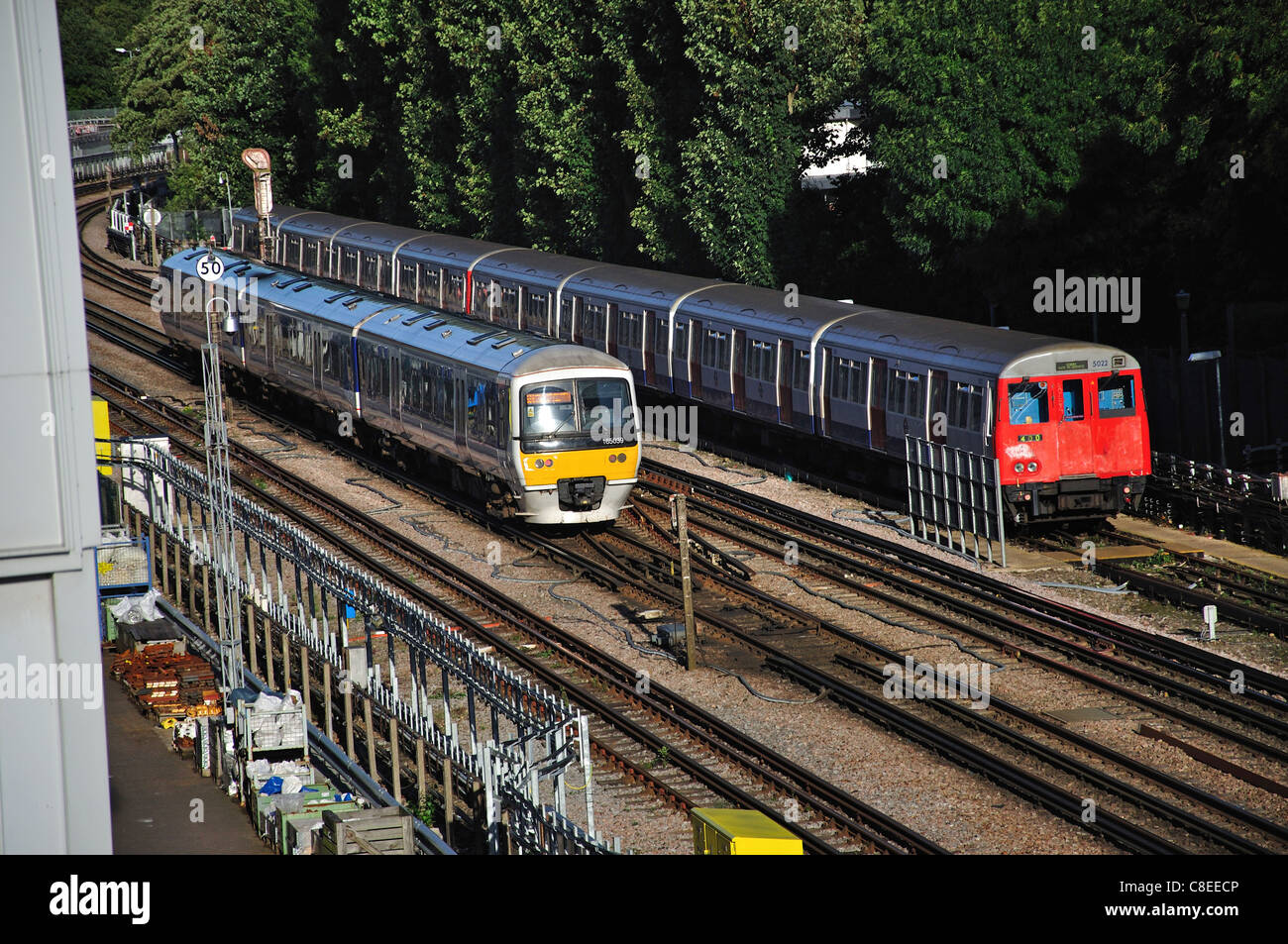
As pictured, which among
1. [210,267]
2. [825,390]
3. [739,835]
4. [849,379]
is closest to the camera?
[739,835]

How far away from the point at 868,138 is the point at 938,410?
1580 centimetres

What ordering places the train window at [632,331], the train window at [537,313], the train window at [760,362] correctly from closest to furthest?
the train window at [760,362]
the train window at [632,331]
the train window at [537,313]

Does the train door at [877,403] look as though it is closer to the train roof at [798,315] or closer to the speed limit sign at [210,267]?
the train roof at [798,315]

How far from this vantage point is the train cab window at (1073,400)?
23.2 m

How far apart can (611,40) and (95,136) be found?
193ft

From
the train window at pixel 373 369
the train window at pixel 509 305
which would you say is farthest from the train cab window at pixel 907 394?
the train window at pixel 509 305

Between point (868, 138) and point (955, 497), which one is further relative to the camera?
point (868, 138)

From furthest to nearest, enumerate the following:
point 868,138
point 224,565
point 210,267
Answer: point 868,138
point 210,267
point 224,565

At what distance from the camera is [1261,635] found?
19.0 m

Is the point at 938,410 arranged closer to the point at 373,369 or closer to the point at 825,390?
the point at 825,390

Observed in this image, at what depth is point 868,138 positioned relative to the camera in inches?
1507

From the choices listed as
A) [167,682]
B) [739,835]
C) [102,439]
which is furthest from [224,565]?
[739,835]

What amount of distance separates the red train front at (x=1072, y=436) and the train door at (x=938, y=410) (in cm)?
148
